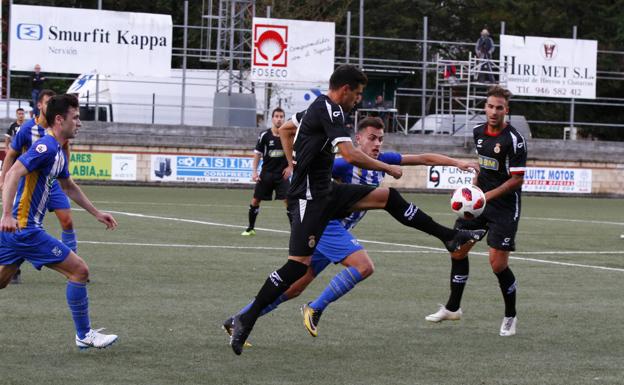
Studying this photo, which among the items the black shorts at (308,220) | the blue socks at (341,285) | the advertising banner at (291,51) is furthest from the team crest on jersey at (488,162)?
the advertising banner at (291,51)

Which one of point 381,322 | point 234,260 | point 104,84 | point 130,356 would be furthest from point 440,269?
point 104,84

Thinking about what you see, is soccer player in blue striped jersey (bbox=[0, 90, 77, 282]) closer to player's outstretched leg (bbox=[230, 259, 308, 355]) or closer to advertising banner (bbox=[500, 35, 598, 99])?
player's outstretched leg (bbox=[230, 259, 308, 355])

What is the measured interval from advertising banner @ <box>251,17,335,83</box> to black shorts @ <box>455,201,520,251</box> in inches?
998

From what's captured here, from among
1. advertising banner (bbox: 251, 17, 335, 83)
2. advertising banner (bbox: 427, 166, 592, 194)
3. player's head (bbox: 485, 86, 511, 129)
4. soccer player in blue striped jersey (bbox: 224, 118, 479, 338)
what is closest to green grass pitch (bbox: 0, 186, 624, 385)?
soccer player in blue striped jersey (bbox: 224, 118, 479, 338)

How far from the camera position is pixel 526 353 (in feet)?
27.1

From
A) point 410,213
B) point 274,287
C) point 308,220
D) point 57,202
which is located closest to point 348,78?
point 308,220

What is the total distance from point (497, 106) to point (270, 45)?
85.2 feet

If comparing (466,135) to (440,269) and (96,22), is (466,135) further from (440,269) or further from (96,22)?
(440,269)

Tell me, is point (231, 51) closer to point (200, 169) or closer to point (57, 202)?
point (200, 169)

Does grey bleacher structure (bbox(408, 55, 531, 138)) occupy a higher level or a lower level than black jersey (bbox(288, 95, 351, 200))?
higher

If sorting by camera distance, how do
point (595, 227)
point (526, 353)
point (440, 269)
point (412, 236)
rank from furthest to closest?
point (595, 227) < point (412, 236) < point (440, 269) < point (526, 353)

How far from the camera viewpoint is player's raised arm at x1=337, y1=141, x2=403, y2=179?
7680 millimetres

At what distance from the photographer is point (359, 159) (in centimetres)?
782

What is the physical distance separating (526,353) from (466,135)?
2871 centimetres
